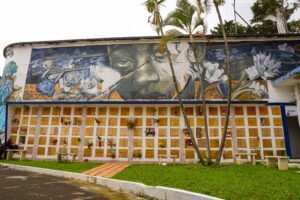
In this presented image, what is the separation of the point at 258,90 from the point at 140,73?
7.25 metres

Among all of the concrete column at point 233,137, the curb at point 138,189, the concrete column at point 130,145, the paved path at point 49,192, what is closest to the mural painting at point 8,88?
the curb at point 138,189

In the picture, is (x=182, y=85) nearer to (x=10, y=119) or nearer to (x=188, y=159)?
(x=188, y=159)

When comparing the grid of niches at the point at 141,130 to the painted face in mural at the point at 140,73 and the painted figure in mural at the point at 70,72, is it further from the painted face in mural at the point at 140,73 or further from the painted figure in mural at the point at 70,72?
the painted figure in mural at the point at 70,72

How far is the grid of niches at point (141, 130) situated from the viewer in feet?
44.4

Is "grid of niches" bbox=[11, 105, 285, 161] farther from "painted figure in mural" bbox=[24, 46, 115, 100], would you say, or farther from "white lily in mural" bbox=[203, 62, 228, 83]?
"white lily in mural" bbox=[203, 62, 228, 83]

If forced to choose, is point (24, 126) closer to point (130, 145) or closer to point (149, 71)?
point (130, 145)

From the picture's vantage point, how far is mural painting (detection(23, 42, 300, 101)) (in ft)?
47.0

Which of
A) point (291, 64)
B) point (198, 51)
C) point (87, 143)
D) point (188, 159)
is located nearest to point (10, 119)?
point (87, 143)

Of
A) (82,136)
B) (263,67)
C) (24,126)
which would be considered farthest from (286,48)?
(24,126)

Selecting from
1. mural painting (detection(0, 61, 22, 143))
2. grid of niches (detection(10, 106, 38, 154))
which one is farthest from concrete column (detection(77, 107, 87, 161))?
mural painting (detection(0, 61, 22, 143))

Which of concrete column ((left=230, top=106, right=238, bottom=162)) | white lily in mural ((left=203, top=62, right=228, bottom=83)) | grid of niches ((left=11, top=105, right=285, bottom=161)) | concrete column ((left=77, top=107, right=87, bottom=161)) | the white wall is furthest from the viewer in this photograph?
white lily in mural ((left=203, top=62, right=228, bottom=83))

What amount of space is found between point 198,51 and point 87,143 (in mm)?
9158

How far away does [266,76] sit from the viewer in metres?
14.4

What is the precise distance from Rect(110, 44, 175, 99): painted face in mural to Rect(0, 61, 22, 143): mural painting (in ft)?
22.1
